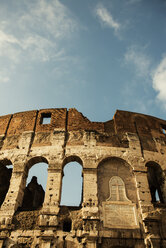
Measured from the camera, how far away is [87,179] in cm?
911

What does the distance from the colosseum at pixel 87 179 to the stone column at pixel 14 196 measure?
0.12ft

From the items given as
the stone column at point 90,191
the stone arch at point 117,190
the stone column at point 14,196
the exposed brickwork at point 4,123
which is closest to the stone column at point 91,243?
the stone column at point 90,191

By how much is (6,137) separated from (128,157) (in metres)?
6.86

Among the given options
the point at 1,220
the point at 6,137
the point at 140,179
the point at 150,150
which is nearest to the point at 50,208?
the point at 1,220

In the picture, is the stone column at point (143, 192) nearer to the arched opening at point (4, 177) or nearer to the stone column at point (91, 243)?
the stone column at point (91, 243)

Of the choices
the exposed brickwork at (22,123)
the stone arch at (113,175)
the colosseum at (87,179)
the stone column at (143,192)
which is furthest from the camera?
the exposed brickwork at (22,123)

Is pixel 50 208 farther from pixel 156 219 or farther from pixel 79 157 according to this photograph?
pixel 156 219

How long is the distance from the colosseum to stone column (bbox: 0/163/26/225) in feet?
0.12

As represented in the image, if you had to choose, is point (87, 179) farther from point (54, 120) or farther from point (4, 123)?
point (4, 123)

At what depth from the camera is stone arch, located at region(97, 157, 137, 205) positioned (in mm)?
8922

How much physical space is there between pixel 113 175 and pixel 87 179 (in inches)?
53.0

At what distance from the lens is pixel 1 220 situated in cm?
807

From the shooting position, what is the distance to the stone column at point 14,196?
8180mm

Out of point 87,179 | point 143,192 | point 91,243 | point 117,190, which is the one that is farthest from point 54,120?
point 91,243
